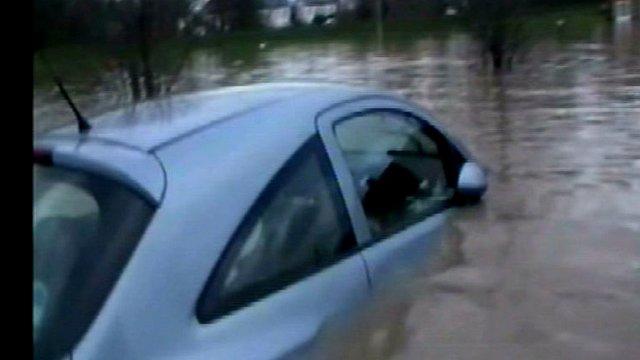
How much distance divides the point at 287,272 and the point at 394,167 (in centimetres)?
146

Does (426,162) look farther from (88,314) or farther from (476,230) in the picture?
(88,314)

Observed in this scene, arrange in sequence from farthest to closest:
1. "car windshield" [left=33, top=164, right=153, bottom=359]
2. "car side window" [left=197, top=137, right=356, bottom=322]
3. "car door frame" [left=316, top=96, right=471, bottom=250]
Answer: "car door frame" [left=316, top=96, right=471, bottom=250], "car side window" [left=197, top=137, right=356, bottom=322], "car windshield" [left=33, top=164, right=153, bottom=359]

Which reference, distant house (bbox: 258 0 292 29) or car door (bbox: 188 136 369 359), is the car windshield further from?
distant house (bbox: 258 0 292 29)

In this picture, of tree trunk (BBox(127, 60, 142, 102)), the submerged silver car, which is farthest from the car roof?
tree trunk (BBox(127, 60, 142, 102))

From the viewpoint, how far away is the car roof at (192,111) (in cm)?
417

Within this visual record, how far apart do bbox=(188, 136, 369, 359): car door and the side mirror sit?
119 cm

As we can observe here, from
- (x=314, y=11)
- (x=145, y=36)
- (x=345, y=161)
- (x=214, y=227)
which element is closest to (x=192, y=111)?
(x=345, y=161)

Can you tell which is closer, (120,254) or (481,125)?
(120,254)

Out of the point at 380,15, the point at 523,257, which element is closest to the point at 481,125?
the point at 523,257

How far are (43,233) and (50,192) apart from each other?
0.39ft

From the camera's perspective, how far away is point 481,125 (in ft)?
48.7

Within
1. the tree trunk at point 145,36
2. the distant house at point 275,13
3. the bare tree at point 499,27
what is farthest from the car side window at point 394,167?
the distant house at point 275,13

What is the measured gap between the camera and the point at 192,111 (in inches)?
180

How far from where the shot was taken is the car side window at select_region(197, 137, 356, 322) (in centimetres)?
372
